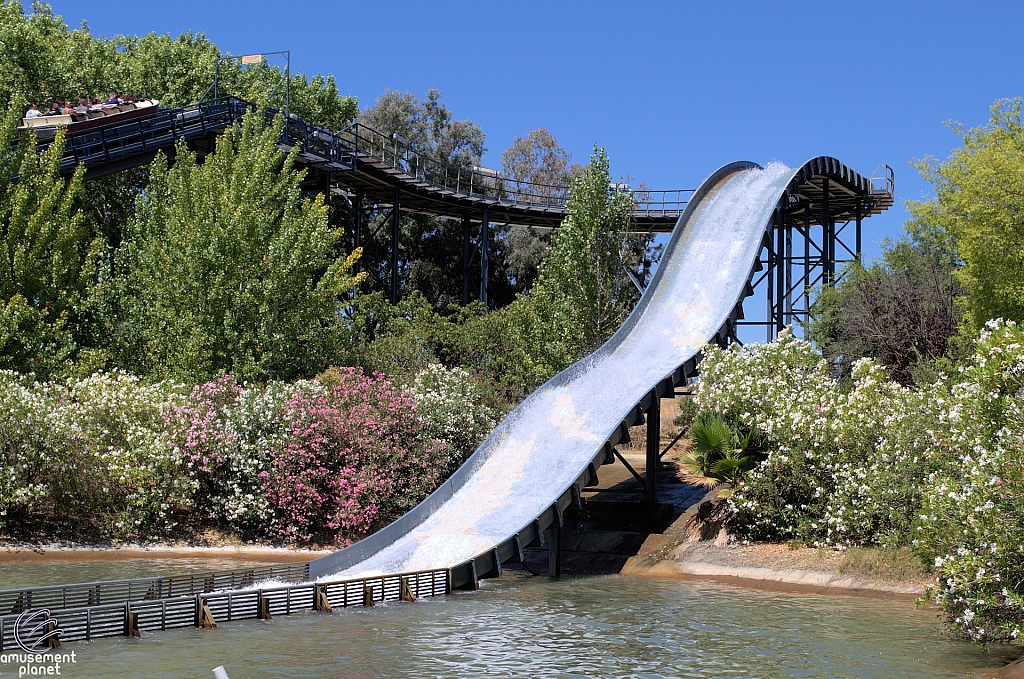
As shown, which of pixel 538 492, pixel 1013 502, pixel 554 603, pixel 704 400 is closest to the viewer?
pixel 1013 502

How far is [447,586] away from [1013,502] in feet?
31.5

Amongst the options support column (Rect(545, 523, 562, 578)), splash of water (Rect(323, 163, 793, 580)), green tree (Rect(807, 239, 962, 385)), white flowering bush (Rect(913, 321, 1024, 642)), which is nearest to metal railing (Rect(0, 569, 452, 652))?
splash of water (Rect(323, 163, 793, 580))

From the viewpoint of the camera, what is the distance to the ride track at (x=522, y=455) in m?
15.6

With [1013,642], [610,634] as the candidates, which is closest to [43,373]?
[610,634]

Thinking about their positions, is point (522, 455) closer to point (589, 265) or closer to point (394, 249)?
point (589, 265)

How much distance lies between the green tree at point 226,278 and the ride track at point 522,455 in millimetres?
3939

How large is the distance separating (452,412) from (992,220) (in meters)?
17.0

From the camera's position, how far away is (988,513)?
42.5 feet

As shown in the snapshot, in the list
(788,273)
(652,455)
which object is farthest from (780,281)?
(652,455)

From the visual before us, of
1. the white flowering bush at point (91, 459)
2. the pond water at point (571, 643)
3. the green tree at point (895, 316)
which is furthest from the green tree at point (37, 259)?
the green tree at point (895, 316)

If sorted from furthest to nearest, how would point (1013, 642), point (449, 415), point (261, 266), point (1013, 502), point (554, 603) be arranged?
1. point (261, 266)
2. point (449, 415)
3. point (554, 603)
4. point (1013, 642)
5. point (1013, 502)

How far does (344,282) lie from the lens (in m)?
31.0

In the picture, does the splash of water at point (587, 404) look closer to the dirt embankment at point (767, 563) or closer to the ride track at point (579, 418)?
the ride track at point (579, 418)

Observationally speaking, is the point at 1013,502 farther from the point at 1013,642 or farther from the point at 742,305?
the point at 742,305
